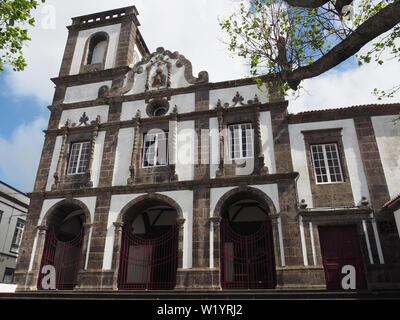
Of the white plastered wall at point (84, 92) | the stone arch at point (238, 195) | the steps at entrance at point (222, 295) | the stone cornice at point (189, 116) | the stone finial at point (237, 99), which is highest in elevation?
the white plastered wall at point (84, 92)

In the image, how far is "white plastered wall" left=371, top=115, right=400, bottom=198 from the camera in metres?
11.5

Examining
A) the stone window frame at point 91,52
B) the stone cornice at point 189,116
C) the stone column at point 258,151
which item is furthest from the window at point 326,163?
the stone window frame at point 91,52

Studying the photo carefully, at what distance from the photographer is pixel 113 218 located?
504 inches

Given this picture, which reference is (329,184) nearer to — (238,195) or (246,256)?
(238,195)

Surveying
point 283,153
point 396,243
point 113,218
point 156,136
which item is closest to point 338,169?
point 283,153

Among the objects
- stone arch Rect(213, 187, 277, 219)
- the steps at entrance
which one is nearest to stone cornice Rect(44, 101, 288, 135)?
stone arch Rect(213, 187, 277, 219)

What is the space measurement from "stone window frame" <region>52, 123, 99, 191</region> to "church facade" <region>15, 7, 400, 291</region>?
0.05 meters

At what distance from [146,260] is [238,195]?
14.0 ft

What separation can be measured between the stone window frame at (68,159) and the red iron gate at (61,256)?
1.93 m

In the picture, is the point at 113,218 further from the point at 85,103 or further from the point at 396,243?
the point at 396,243

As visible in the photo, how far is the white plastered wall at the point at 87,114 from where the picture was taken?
15078 mm

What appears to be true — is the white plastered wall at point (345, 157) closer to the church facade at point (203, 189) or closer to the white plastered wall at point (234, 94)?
the church facade at point (203, 189)

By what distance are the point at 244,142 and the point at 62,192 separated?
772 centimetres

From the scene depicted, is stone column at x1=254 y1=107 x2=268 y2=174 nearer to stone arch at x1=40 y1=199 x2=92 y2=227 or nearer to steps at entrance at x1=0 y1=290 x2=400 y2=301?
steps at entrance at x1=0 y1=290 x2=400 y2=301
